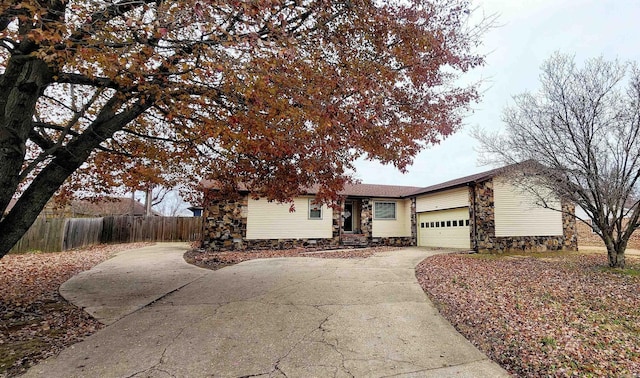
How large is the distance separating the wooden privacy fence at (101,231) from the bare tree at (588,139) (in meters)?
18.1

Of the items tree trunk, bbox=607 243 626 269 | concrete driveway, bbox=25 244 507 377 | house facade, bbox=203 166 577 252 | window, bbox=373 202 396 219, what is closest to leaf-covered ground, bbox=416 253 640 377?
tree trunk, bbox=607 243 626 269

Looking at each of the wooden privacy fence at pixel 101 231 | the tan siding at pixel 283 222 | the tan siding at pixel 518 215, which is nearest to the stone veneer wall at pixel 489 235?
the tan siding at pixel 518 215

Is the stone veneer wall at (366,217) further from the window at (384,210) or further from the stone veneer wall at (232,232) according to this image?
the stone veneer wall at (232,232)

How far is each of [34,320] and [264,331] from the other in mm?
3461

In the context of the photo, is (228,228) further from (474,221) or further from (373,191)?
(474,221)

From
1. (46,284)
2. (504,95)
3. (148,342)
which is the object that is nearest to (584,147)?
(504,95)

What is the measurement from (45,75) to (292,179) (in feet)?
13.1

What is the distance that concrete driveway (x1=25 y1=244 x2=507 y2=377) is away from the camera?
130 inches

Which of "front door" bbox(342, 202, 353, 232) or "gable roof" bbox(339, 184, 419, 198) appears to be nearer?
"gable roof" bbox(339, 184, 419, 198)

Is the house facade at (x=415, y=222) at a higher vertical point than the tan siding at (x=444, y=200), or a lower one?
lower

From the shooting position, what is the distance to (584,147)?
9016mm

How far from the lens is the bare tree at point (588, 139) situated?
853 centimetres

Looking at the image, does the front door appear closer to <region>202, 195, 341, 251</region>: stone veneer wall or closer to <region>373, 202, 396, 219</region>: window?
<region>373, 202, 396, 219</region>: window

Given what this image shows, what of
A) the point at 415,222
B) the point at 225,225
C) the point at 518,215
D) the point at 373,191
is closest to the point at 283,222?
the point at 225,225
